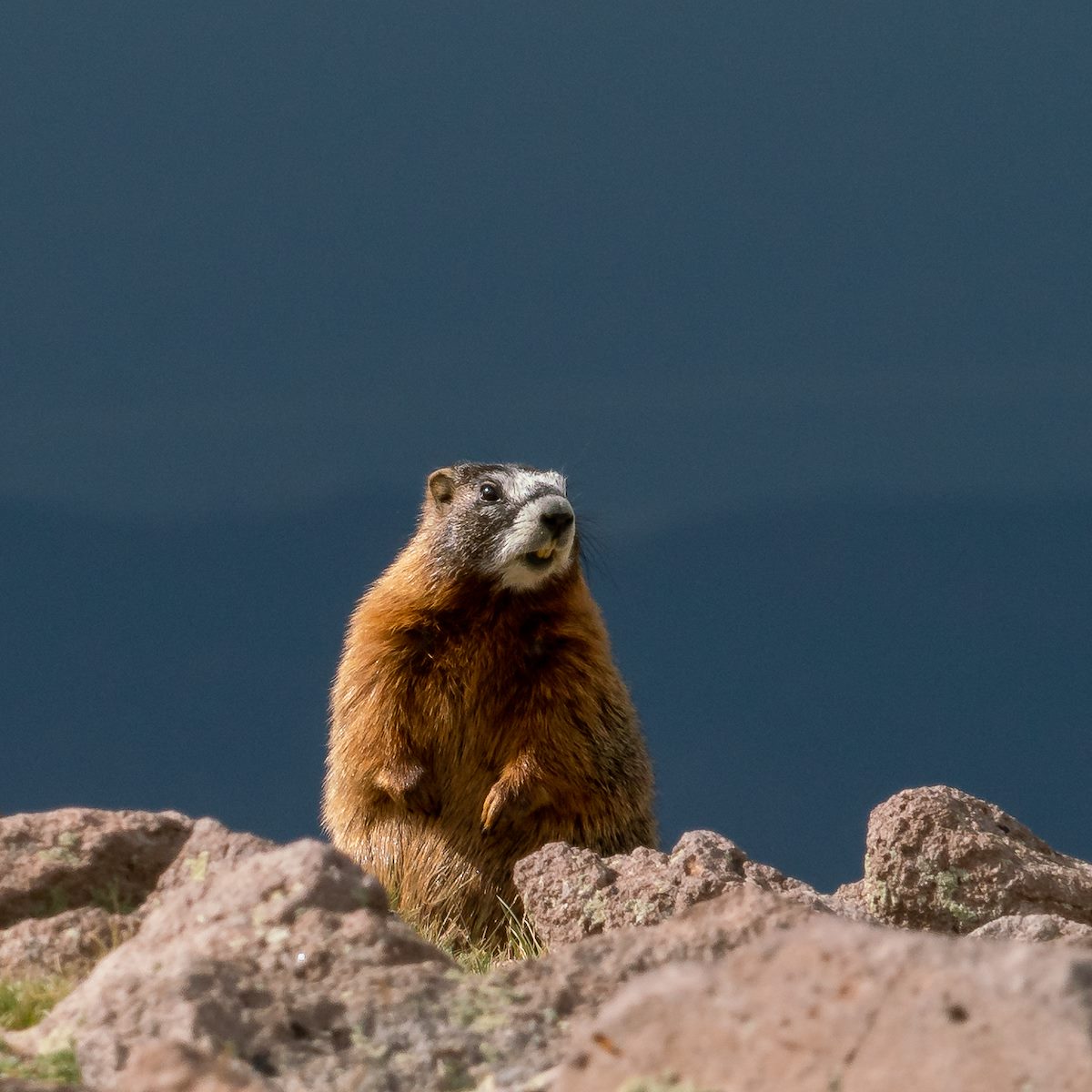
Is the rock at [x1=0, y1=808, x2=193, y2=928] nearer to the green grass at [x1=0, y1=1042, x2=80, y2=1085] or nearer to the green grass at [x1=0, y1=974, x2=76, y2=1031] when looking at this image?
the green grass at [x1=0, y1=974, x2=76, y2=1031]

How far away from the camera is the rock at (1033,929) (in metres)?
7.62

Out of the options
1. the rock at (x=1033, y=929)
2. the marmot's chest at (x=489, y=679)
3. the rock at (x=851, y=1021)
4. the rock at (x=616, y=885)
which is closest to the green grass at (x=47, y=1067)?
the rock at (x=851, y=1021)

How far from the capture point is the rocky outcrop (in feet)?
10.6

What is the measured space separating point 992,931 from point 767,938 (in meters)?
4.71

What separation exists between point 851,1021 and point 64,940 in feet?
11.1

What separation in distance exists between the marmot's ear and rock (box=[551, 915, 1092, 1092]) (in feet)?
25.0

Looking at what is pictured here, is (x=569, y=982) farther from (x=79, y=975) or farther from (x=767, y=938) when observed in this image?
(x=79, y=975)

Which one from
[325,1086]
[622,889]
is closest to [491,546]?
[622,889]

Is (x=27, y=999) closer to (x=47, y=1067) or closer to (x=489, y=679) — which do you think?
(x=47, y=1067)

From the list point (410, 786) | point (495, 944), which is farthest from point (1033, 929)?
point (410, 786)

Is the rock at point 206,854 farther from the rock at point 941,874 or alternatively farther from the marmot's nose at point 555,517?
the marmot's nose at point 555,517

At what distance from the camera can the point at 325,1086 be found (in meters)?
3.73

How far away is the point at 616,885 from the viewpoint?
7688mm

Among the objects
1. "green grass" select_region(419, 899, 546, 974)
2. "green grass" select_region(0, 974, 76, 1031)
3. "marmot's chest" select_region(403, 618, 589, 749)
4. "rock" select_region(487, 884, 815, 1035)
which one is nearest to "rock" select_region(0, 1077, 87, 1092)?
"rock" select_region(487, 884, 815, 1035)
